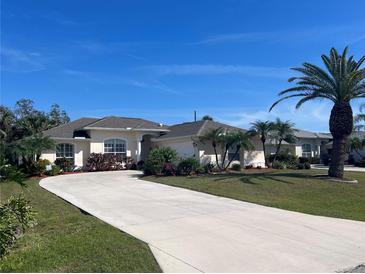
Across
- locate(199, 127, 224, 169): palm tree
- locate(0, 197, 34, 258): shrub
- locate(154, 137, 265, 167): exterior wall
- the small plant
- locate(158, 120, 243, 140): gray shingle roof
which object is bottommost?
locate(0, 197, 34, 258): shrub

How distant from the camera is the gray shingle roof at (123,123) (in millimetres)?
31294

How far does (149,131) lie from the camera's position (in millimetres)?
32812

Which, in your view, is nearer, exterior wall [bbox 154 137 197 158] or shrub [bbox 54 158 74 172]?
shrub [bbox 54 158 74 172]

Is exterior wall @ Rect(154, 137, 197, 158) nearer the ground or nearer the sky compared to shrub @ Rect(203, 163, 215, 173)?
nearer the sky

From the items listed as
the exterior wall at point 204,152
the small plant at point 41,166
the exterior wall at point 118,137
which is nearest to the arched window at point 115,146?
the exterior wall at point 118,137

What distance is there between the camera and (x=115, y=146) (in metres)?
31.5

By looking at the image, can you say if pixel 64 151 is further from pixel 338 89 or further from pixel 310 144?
pixel 310 144

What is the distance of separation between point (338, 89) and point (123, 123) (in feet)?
59.5

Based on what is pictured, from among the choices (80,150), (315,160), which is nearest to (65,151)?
(80,150)

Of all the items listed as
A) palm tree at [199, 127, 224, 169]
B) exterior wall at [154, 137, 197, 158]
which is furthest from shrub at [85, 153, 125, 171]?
palm tree at [199, 127, 224, 169]

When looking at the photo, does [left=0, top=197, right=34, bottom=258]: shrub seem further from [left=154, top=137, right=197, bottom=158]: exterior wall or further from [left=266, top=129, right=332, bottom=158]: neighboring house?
[left=266, top=129, right=332, bottom=158]: neighboring house

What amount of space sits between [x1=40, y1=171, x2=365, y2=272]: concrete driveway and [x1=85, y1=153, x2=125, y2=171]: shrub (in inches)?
546

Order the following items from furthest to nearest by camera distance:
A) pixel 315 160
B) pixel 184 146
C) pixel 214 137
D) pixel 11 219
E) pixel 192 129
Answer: pixel 315 160 → pixel 192 129 → pixel 184 146 → pixel 214 137 → pixel 11 219

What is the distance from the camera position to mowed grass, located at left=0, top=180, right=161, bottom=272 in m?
6.46
